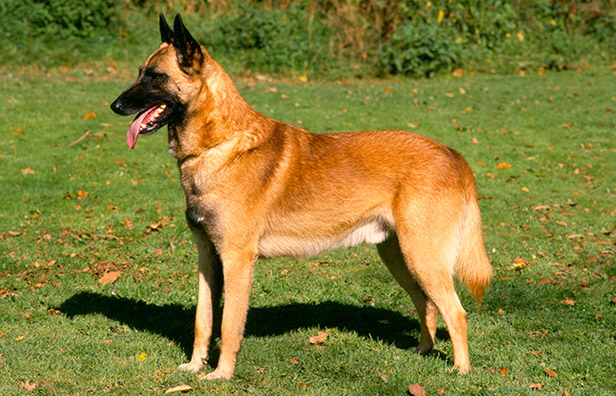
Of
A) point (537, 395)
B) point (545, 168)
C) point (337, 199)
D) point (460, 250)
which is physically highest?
point (337, 199)

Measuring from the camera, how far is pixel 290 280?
21.5ft

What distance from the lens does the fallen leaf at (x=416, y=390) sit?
14.1 ft

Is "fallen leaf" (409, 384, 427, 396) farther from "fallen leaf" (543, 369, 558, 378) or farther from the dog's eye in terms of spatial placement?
the dog's eye

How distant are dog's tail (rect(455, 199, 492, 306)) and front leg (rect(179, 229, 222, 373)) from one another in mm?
1783

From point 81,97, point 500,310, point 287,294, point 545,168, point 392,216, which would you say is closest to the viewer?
point 392,216

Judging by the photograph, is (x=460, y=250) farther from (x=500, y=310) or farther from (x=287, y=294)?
(x=287, y=294)

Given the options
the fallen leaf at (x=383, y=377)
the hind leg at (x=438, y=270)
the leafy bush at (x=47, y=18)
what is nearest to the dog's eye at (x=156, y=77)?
the hind leg at (x=438, y=270)

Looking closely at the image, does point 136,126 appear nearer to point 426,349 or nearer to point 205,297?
point 205,297

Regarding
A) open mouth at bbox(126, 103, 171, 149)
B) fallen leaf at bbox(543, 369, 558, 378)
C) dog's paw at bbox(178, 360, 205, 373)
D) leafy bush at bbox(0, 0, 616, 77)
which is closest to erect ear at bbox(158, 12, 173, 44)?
open mouth at bbox(126, 103, 171, 149)

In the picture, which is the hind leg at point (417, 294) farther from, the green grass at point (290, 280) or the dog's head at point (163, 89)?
the dog's head at point (163, 89)

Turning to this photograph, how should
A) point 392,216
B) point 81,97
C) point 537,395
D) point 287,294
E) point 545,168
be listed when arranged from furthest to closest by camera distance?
1. point 81,97
2. point 545,168
3. point 287,294
4. point 392,216
5. point 537,395

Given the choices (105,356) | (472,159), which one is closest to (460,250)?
(105,356)

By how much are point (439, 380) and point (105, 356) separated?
240cm

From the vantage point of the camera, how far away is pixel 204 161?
452cm
